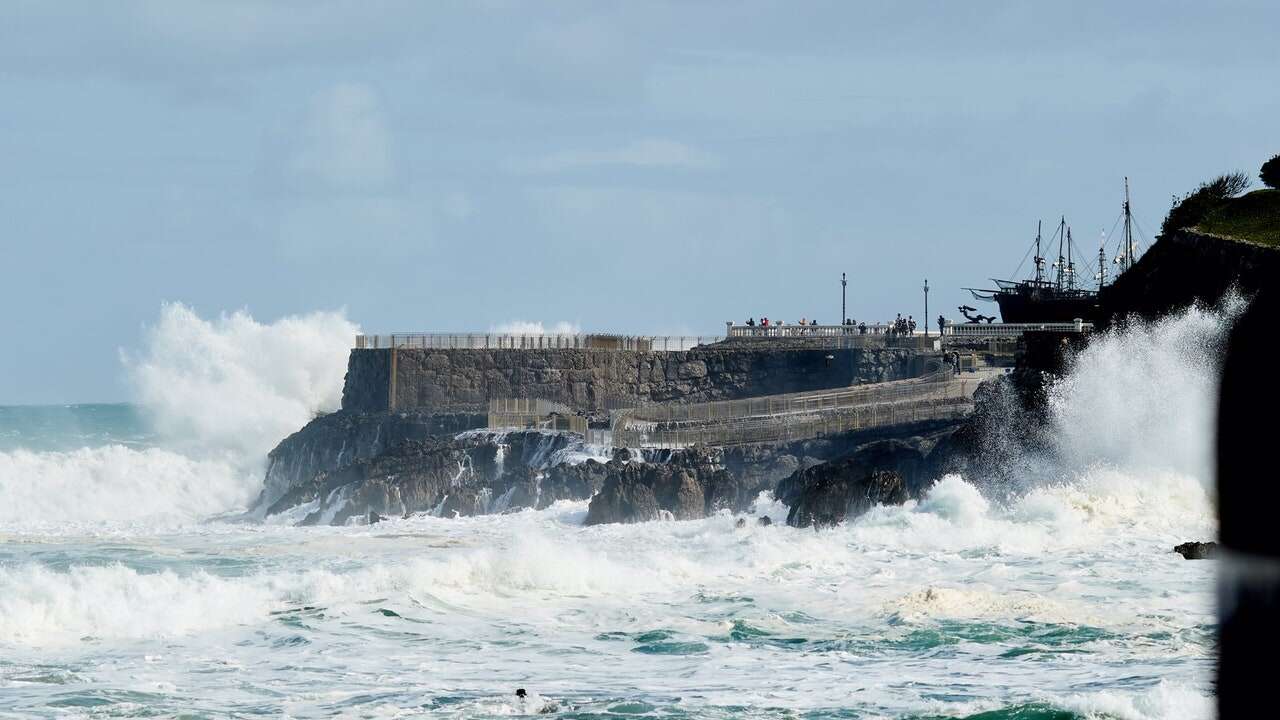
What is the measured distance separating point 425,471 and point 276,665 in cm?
2486

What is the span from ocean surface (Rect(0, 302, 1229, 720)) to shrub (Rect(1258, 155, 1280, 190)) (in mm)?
9726

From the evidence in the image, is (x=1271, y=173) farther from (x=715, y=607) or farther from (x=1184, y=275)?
(x=715, y=607)

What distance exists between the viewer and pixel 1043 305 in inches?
2238

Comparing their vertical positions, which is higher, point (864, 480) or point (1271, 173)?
point (1271, 173)

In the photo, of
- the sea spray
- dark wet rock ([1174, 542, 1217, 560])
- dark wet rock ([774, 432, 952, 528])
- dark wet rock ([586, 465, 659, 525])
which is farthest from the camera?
dark wet rock ([586, 465, 659, 525])

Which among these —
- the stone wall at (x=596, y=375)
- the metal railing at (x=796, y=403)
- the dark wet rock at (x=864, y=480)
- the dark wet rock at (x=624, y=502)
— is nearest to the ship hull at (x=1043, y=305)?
the stone wall at (x=596, y=375)

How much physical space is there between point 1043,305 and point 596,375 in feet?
56.1

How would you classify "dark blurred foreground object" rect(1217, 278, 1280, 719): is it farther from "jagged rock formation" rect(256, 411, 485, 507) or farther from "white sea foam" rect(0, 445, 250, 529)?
"white sea foam" rect(0, 445, 250, 529)

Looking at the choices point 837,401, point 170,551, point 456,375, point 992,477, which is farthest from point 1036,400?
point 456,375

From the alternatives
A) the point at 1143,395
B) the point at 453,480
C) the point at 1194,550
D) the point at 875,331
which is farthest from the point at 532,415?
the point at 1194,550

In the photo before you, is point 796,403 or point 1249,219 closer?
point 1249,219

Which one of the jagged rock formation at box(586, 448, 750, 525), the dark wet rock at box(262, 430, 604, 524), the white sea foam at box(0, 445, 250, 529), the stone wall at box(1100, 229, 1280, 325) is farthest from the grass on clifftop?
the white sea foam at box(0, 445, 250, 529)

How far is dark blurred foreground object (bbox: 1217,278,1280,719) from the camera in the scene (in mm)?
3043

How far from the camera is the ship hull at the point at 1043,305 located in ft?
178
